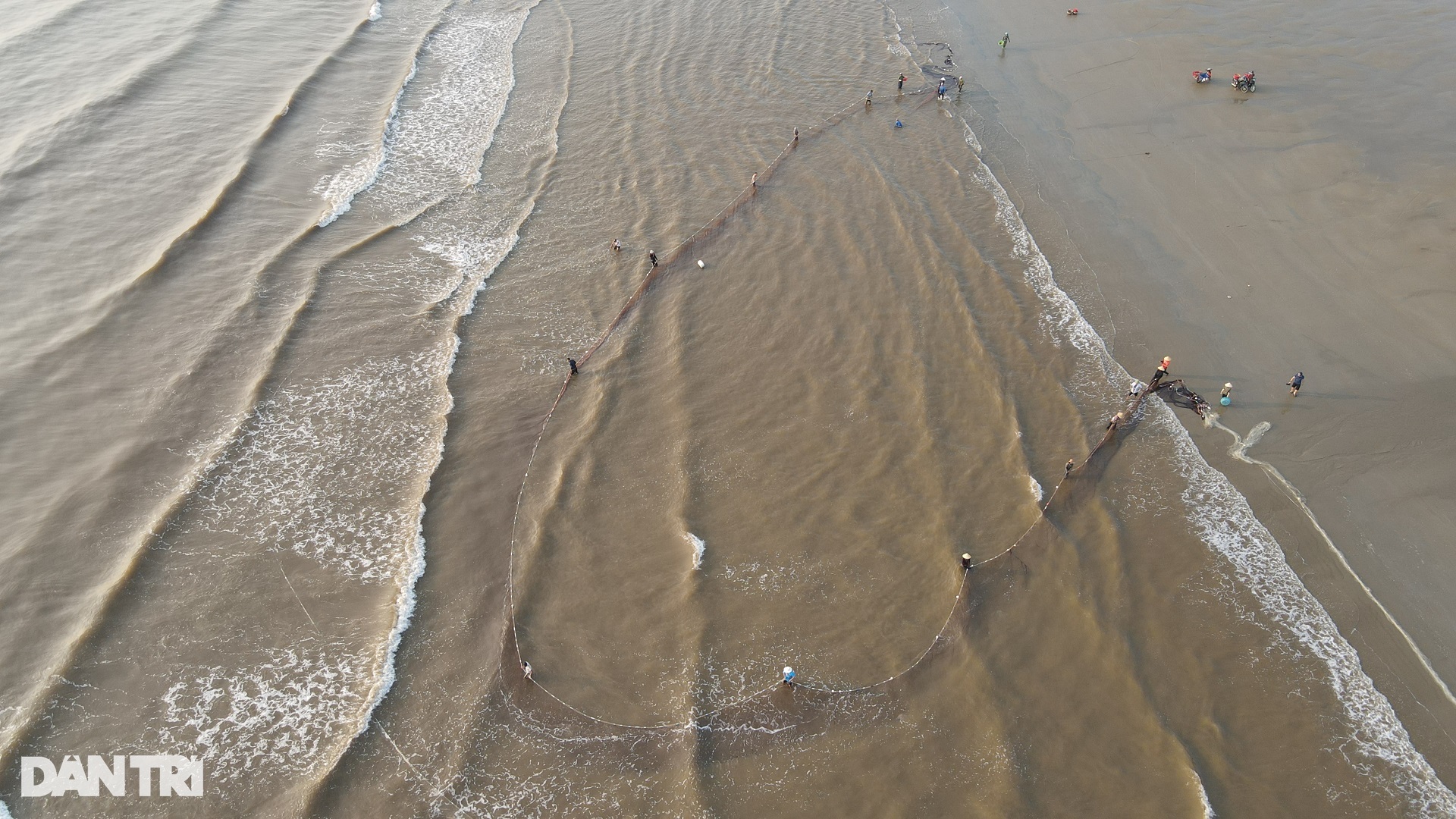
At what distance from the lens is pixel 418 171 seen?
33031mm

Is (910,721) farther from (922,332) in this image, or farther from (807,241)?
(807,241)

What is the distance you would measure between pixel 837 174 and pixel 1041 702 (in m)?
22.3

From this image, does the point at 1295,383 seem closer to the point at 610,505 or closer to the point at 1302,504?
the point at 1302,504

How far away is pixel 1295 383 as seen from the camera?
22625 mm

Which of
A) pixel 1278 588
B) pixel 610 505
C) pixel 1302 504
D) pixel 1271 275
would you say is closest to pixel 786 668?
pixel 610 505

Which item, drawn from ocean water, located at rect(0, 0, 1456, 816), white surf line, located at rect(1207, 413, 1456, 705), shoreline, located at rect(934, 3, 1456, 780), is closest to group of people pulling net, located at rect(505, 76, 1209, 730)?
ocean water, located at rect(0, 0, 1456, 816)

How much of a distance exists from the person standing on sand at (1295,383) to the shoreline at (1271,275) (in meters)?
0.24

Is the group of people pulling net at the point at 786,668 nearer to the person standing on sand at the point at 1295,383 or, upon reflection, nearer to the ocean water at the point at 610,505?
the ocean water at the point at 610,505

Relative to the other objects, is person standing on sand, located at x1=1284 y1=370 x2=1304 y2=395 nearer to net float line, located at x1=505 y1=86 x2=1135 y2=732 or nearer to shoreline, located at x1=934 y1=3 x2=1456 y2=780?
shoreline, located at x1=934 y1=3 x2=1456 y2=780

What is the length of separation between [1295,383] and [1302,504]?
13.8 feet

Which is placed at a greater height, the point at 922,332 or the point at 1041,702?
the point at 922,332

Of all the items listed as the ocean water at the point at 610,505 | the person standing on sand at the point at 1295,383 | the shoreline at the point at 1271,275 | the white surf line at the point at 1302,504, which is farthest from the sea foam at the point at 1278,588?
the person standing on sand at the point at 1295,383

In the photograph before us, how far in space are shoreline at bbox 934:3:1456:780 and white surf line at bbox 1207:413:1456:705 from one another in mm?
108

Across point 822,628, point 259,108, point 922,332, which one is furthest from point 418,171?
point 822,628
